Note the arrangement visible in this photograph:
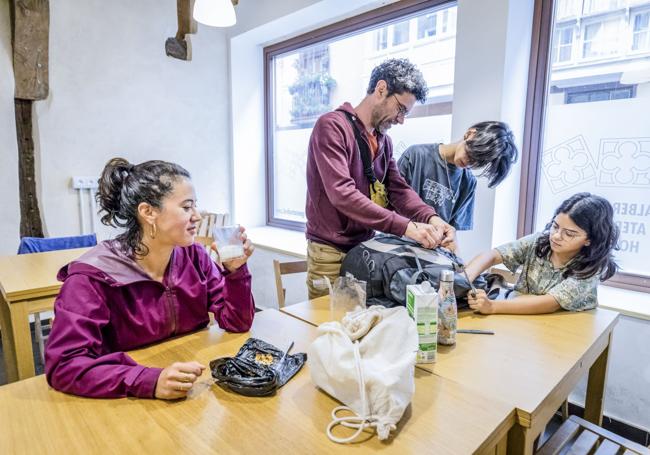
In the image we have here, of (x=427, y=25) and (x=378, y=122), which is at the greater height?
(x=427, y=25)

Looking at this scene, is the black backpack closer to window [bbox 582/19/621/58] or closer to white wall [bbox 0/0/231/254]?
window [bbox 582/19/621/58]

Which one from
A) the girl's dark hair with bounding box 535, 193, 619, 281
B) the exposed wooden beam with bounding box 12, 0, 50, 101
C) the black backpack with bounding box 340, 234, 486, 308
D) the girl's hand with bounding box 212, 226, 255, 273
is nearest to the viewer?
the girl's hand with bounding box 212, 226, 255, 273

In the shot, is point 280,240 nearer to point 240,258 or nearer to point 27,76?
point 27,76

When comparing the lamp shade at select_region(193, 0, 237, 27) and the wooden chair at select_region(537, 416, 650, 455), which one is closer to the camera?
the wooden chair at select_region(537, 416, 650, 455)

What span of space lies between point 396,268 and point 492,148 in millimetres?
693

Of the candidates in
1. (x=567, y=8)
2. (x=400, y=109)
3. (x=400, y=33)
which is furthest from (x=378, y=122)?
(x=400, y=33)

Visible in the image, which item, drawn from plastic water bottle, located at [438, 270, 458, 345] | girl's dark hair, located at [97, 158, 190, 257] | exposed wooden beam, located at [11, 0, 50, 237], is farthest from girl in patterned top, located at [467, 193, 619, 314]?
exposed wooden beam, located at [11, 0, 50, 237]

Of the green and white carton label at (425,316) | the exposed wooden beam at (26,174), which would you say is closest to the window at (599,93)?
the green and white carton label at (425,316)

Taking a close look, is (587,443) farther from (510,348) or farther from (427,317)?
(427,317)

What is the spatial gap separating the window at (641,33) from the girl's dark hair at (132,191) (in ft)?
6.76

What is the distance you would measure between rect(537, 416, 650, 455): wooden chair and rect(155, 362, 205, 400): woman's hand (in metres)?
0.90

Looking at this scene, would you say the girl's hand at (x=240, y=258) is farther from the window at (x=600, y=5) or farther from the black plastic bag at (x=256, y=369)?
the window at (x=600, y=5)

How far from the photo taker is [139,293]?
1072 millimetres

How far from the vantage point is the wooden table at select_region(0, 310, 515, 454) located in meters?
0.71
